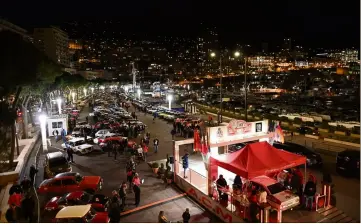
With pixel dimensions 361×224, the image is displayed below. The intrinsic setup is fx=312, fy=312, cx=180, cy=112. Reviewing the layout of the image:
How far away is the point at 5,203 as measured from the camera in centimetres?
1330

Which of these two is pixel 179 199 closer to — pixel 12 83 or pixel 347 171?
pixel 347 171

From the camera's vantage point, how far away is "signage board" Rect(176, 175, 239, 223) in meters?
11.7

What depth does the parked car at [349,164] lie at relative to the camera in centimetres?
1569

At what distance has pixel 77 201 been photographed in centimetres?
1269

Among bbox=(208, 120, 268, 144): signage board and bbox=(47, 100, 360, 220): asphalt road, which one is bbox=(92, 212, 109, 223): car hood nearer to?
bbox=(47, 100, 360, 220): asphalt road

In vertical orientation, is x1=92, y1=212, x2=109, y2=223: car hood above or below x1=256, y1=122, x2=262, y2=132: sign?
below

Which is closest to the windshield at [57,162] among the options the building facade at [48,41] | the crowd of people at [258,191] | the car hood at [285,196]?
the crowd of people at [258,191]

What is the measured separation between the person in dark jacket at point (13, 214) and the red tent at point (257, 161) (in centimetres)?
805

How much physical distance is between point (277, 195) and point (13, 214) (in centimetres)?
985

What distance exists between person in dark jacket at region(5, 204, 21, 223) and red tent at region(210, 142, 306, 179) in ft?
26.4

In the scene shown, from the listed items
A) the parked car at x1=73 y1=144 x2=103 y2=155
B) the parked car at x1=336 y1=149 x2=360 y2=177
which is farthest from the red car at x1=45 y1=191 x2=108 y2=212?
the parked car at x1=336 y1=149 x2=360 y2=177

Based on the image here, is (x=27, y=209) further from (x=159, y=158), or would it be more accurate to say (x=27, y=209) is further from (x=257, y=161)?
(x=159, y=158)

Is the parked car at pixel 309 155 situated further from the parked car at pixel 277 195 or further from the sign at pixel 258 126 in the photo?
the parked car at pixel 277 195

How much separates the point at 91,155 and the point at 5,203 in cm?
909
